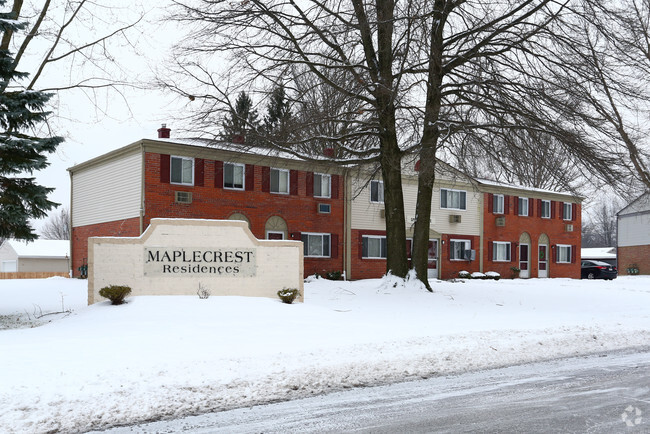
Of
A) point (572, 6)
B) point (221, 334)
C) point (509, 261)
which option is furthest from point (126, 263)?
point (509, 261)

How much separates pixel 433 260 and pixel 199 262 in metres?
20.9

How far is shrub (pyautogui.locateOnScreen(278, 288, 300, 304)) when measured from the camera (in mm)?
15734

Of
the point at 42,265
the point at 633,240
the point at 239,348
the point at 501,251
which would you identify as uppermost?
the point at 633,240

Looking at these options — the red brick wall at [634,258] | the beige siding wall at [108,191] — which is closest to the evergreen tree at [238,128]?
the beige siding wall at [108,191]

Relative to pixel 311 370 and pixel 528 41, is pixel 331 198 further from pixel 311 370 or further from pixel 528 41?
pixel 311 370

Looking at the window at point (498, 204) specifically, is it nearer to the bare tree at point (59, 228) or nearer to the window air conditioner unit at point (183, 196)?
the window air conditioner unit at point (183, 196)

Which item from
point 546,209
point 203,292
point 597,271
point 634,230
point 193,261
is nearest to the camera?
point 203,292

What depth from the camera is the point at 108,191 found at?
89.4 feet

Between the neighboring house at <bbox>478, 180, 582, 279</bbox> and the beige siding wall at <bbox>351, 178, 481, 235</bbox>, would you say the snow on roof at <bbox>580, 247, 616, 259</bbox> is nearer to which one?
the neighboring house at <bbox>478, 180, 582, 279</bbox>

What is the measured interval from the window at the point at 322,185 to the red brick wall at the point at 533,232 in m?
11.6

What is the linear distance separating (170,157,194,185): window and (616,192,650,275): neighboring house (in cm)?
3926

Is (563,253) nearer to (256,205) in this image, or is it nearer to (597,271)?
(597,271)

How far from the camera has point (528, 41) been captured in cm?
1767

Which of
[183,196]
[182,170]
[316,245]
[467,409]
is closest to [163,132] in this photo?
[182,170]
